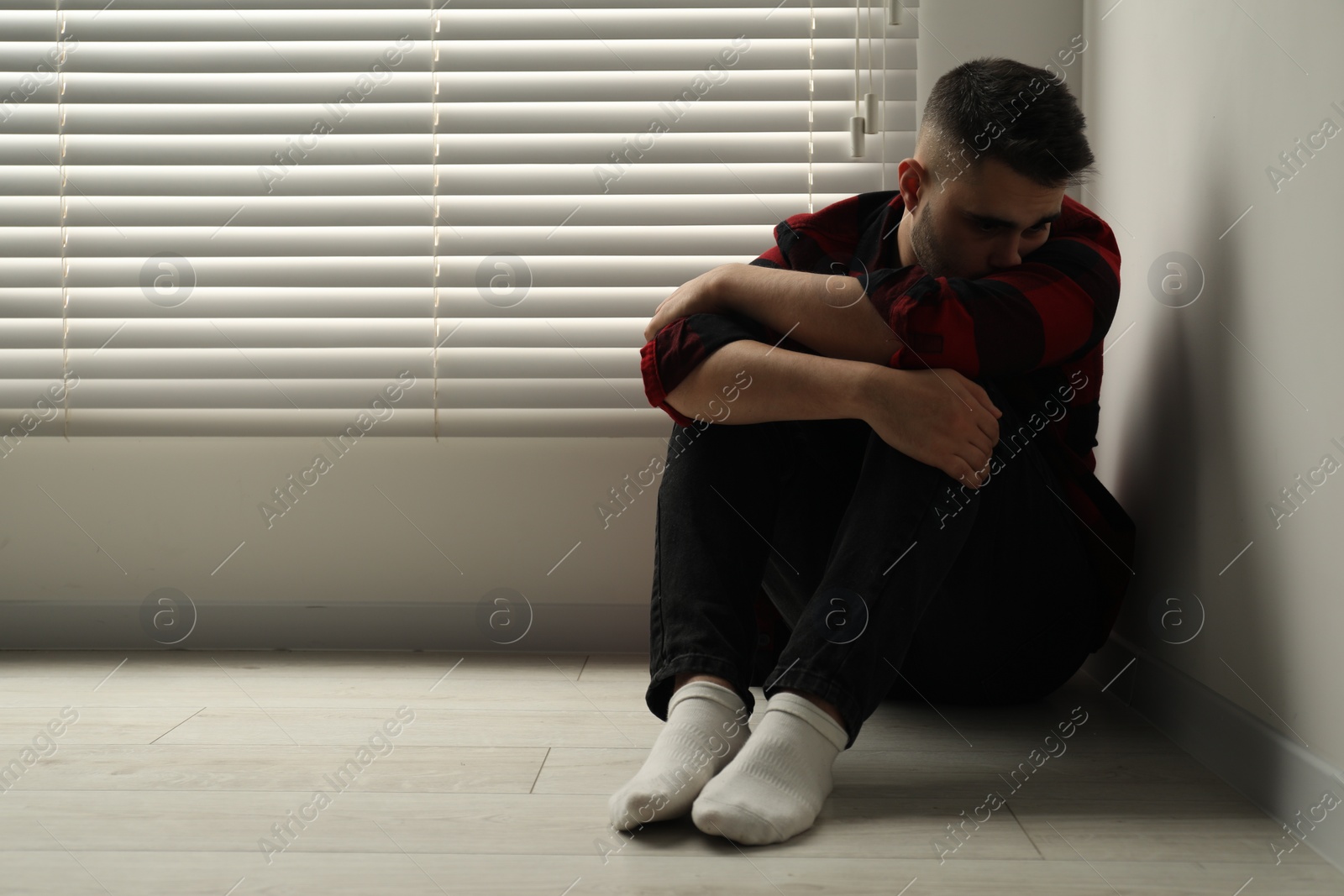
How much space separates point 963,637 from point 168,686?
104 cm

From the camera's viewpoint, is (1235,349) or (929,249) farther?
(929,249)

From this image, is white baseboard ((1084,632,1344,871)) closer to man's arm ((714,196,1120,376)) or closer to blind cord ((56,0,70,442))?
man's arm ((714,196,1120,376))

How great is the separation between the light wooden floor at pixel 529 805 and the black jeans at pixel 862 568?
101 millimetres

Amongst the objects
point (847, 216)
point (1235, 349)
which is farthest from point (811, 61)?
point (1235, 349)

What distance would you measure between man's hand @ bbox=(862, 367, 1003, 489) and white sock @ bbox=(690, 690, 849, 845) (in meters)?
0.25

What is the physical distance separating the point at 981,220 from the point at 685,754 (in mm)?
611

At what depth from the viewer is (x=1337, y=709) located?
0.76 metres

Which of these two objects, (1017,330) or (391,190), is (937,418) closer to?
(1017,330)

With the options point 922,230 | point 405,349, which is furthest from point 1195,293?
point 405,349

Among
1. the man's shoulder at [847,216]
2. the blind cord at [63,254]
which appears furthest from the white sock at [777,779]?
the blind cord at [63,254]

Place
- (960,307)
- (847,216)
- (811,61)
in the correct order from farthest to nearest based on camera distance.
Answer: (811,61) < (847,216) < (960,307)

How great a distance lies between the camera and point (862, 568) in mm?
845

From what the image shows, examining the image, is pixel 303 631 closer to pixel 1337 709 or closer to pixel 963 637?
pixel 963 637

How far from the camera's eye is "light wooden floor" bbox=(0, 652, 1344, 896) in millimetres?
724
